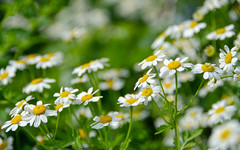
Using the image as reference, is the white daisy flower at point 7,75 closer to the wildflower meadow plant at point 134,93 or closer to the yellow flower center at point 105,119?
the wildflower meadow plant at point 134,93

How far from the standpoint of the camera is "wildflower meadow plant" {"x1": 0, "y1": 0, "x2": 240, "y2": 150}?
104 cm

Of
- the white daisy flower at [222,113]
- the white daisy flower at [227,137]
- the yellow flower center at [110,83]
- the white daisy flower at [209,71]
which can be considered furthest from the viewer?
the yellow flower center at [110,83]

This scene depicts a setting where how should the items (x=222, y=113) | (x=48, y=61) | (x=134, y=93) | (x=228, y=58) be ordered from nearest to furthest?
1. (x=228, y=58)
2. (x=222, y=113)
3. (x=48, y=61)
4. (x=134, y=93)

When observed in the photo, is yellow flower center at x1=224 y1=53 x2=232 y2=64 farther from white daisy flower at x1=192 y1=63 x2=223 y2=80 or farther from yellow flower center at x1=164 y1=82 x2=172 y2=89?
yellow flower center at x1=164 y1=82 x2=172 y2=89

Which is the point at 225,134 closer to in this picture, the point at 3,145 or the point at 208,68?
the point at 208,68

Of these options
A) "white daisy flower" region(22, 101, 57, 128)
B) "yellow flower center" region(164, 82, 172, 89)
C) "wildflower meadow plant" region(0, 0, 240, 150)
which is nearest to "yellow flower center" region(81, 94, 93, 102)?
"wildflower meadow plant" region(0, 0, 240, 150)

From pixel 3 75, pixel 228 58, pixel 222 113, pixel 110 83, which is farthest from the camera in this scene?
pixel 110 83

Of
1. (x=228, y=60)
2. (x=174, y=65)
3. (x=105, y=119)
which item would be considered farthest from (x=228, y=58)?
(x=105, y=119)

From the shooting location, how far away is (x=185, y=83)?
1.82 m

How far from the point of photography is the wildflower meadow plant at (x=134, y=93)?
1.04m

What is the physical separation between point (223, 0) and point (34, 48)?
2.61 metres

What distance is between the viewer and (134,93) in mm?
2074

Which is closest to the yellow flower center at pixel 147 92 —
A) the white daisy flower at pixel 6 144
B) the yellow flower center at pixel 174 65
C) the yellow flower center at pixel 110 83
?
the yellow flower center at pixel 174 65

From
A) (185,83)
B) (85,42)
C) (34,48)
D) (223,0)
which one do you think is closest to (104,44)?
(85,42)
